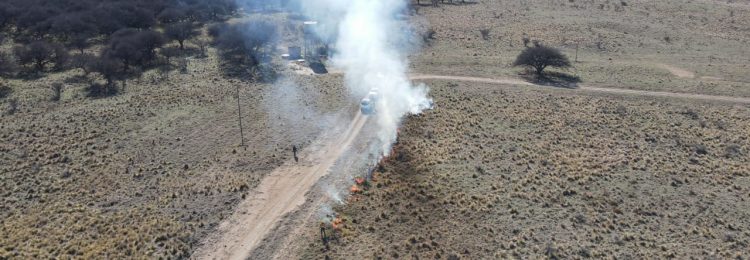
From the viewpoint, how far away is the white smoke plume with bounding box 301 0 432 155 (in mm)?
53219

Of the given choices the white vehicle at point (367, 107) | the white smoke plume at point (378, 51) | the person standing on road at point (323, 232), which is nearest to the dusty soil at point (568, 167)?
the person standing on road at point (323, 232)

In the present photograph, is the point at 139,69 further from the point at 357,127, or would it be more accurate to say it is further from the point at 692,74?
the point at 692,74

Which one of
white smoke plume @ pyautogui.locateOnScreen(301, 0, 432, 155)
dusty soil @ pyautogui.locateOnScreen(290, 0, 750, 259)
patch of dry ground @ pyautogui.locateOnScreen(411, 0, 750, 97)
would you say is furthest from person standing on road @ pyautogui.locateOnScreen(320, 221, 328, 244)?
patch of dry ground @ pyautogui.locateOnScreen(411, 0, 750, 97)

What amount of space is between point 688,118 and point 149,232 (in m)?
51.9

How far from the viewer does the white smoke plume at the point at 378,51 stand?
2095 inches

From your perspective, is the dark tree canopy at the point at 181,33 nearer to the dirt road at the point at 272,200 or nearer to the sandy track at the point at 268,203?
the dirt road at the point at 272,200

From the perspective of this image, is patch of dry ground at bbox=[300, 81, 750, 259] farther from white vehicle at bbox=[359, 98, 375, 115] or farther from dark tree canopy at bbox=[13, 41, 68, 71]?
dark tree canopy at bbox=[13, 41, 68, 71]

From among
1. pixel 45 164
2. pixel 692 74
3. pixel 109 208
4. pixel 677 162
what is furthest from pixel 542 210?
pixel 692 74

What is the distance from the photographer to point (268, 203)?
120 ft

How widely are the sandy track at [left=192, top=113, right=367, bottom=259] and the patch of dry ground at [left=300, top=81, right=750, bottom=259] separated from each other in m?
3.69

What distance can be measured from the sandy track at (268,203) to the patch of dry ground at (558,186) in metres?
3.69

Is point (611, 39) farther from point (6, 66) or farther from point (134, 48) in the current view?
point (6, 66)

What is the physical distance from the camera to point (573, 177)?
133ft

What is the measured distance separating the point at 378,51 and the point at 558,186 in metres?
40.2
